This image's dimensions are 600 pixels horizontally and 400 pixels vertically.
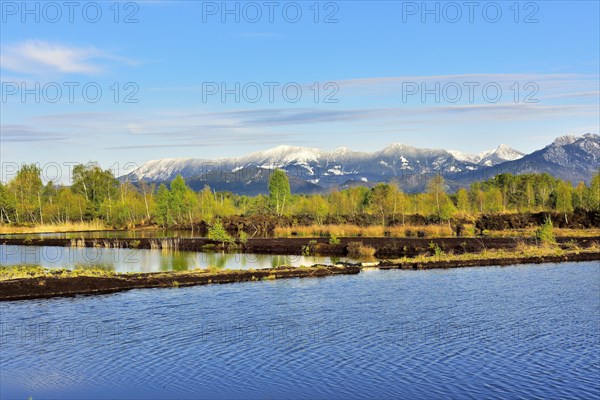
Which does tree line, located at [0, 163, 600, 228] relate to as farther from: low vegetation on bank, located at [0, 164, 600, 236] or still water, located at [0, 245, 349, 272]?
still water, located at [0, 245, 349, 272]

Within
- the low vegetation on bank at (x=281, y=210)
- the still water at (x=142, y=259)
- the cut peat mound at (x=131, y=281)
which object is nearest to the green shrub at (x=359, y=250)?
the still water at (x=142, y=259)

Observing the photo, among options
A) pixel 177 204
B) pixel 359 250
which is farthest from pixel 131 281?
pixel 177 204

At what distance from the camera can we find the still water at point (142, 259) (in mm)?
58062

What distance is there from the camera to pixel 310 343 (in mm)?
27500

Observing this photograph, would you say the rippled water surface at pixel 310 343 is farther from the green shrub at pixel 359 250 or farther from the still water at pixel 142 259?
the green shrub at pixel 359 250

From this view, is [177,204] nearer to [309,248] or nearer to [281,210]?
[281,210]

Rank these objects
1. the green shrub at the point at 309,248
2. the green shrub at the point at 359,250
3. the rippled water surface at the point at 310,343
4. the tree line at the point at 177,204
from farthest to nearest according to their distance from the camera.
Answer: the tree line at the point at 177,204 < the green shrub at the point at 309,248 < the green shrub at the point at 359,250 < the rippled water surface at the point at 310,343

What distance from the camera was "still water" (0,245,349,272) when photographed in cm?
5806

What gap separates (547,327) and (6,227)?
11361cm

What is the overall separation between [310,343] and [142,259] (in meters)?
40.9

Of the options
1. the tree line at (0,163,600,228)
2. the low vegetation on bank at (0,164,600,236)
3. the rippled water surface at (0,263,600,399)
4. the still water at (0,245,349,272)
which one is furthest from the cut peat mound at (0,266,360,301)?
the tree line at (0,163,600,228)

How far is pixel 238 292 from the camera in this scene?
41.1m

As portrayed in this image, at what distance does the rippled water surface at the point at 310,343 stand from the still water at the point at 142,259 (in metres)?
15.9

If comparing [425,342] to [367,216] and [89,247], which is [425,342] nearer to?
[89,247]
